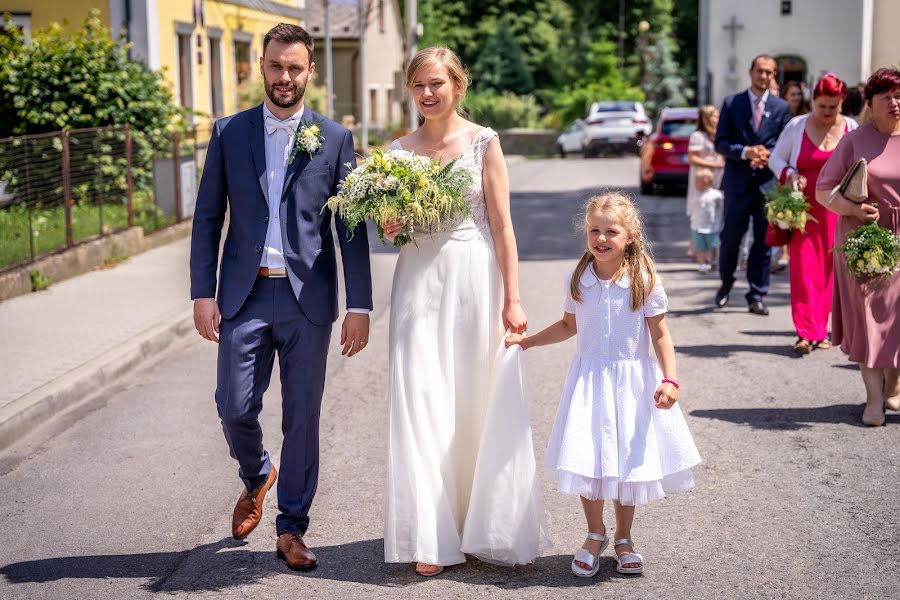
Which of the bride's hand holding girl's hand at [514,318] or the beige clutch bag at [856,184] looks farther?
the beige clutch bag at [856,184]

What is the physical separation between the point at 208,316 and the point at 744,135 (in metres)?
7.05

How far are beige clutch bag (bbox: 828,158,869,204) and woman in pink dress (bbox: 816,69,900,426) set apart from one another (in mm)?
47

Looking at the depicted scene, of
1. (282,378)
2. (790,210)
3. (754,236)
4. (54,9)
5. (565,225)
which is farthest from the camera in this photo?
(54,9)

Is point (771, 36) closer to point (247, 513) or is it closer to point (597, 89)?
point (597, 89)

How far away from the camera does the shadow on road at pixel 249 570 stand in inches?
201

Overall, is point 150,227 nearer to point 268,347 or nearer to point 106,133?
point 106,133

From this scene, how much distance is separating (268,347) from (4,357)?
4.92 meters

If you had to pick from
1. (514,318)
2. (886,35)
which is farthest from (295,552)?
(886,35)

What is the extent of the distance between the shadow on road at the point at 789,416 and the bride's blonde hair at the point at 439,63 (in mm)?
3393

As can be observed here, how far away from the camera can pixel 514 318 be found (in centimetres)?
518

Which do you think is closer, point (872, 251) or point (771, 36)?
point (872, 251)

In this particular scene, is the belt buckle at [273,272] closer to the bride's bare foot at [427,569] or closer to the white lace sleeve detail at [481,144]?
the white lace sleeve detail at [481,144]

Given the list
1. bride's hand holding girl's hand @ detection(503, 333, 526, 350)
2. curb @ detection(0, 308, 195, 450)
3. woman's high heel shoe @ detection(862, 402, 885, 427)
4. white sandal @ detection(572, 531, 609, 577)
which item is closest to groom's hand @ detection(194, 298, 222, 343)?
bride's hand holding girl's hand @ detection(503, 333, 526, 350)

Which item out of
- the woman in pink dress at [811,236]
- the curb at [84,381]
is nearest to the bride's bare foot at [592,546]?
the curb at [84,381]
